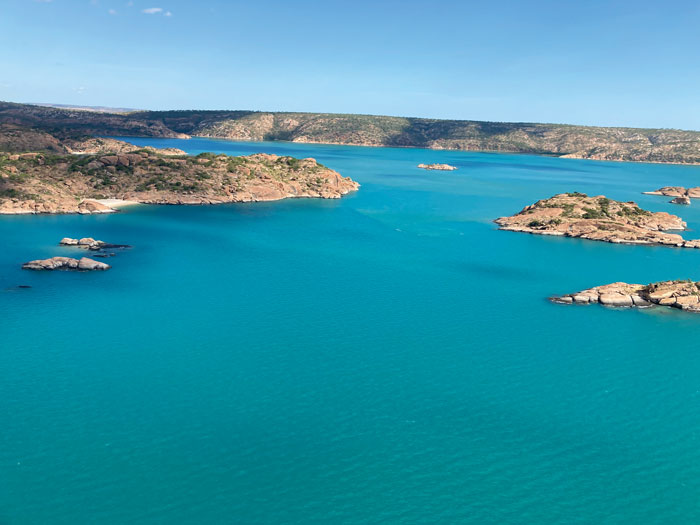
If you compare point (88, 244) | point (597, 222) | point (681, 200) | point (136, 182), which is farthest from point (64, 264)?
point (681, 200)

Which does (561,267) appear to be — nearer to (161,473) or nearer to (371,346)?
(371,346)

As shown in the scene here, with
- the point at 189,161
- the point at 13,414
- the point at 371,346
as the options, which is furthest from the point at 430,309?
the point at 189,161

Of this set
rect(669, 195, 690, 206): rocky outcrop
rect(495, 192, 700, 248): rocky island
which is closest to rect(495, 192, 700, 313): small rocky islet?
rect(495, 192, 700, 248): rocky island

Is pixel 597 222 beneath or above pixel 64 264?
above

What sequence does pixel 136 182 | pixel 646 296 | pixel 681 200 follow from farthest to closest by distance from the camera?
pixel 681 200 < pixel 136 182 < pixel 646 296

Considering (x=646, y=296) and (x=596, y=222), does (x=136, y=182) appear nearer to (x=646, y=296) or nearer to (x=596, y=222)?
(x=596, y=222)

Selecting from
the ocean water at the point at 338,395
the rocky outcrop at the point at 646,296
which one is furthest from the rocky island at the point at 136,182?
the rocky outcrop at the point at 646,296

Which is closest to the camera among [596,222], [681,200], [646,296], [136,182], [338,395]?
[338,395]

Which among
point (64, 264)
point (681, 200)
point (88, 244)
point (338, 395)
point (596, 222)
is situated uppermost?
point (681, 200)
